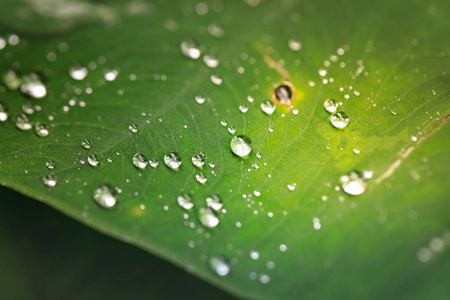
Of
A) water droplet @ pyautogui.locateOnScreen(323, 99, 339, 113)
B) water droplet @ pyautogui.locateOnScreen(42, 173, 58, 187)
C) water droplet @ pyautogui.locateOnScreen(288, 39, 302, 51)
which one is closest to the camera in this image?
water droplet @ pyautogui.locateOnScreen(42, 173, 58, 187)

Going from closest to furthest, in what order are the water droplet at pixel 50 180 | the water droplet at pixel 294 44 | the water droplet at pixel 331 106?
the water droplet at pixel 50 180 → the water droplet at pixel 331 106 → the water droplet at pixel 294 44

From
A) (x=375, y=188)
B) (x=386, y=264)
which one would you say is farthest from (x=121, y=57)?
(x=386, y=264)

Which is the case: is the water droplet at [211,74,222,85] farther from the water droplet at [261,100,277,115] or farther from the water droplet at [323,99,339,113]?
the water droplet at [323,99,339,113]

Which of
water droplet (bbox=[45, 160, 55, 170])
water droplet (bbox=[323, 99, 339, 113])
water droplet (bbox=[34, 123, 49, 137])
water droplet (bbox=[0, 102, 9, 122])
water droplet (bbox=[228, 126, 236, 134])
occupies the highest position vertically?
water droplet (bbox=[323, 99, 339, 113])

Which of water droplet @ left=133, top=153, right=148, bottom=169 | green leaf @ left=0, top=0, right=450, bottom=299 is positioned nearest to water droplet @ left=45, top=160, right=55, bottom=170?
green leaf @ left=0, top=0, right=450, bottom=299

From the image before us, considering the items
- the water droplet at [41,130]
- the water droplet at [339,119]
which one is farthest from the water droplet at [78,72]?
the water droplet at [339,119]

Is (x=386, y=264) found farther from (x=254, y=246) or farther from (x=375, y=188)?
(x=254, y=246)

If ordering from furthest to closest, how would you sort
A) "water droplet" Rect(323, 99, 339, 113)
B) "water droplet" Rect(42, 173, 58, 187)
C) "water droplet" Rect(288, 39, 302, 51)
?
"water droplet" Rect(288, 39, 302, 51)
"water droplet" Rect(323, 99, 339, 113)
"water droplet" Rect(42, 173, 58, 187)

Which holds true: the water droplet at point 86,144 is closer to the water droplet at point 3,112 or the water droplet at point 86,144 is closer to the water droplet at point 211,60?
the water droplet at point 3,112
